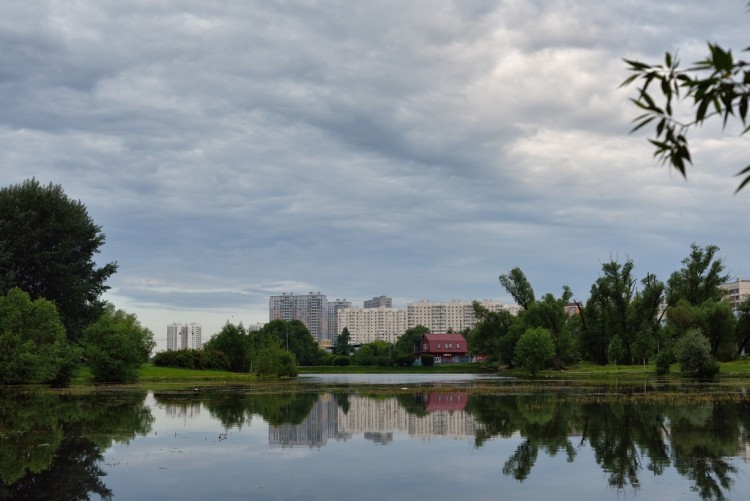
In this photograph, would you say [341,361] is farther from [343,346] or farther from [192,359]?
[192,359]

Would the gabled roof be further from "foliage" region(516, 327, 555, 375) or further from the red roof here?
"foliage" region(516, 327, 555, 375)

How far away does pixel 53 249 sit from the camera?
73500 millimetres

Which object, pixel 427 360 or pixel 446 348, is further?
pixel 446 348

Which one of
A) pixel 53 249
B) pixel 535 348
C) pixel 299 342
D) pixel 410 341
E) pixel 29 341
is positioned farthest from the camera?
pixel 410 341

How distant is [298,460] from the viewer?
65.0ft

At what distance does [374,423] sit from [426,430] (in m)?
3.08

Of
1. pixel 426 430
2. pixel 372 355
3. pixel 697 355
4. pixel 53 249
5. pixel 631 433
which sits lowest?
pixel 372 355

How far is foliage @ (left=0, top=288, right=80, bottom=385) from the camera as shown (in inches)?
2313

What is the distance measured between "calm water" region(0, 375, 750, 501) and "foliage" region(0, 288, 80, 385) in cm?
2339

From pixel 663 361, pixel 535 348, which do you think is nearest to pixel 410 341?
pixel 535 348

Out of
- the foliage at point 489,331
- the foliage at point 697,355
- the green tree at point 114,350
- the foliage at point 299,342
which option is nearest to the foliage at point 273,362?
the green tree at point 114,350

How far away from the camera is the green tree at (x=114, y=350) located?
223ft

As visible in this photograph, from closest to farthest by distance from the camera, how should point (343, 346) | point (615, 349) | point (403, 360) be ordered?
point (615, 349)
point (403, 360)
point (343, 346)

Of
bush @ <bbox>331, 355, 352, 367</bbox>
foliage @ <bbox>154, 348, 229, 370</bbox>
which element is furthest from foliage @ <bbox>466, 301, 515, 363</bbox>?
foliage @ <bbox>154, 348, 229, 370</bbox>
